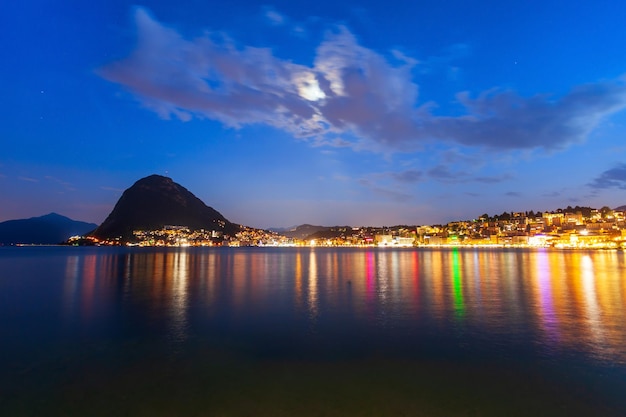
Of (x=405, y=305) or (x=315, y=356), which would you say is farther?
(x=405, y=305)

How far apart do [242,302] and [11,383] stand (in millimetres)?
18547

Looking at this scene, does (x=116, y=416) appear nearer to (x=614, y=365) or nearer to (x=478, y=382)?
(x=478, y=382)

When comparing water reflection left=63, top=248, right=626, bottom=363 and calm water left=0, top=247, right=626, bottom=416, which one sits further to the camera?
water reflection left=63, top=248, right=626, bottom=363

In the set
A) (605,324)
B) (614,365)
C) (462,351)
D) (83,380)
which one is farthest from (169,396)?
(605,324)

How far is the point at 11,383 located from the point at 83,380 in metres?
2.35

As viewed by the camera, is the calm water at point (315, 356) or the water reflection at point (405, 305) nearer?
the calm water at point (315, 356)

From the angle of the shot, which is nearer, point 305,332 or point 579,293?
point 305,332

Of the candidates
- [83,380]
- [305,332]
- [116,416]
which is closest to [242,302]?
[305,332]

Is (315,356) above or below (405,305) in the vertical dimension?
above

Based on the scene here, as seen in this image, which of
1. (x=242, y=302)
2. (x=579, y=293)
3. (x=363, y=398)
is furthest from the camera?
(x=579, y=293)

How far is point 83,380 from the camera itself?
A: 1320 cm

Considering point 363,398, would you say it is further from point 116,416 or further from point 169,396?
point 116,416

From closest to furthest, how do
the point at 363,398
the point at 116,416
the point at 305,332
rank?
the point at 116,416 → the point at 363,398 → the point at 305,332

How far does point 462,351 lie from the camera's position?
54.9 ft
